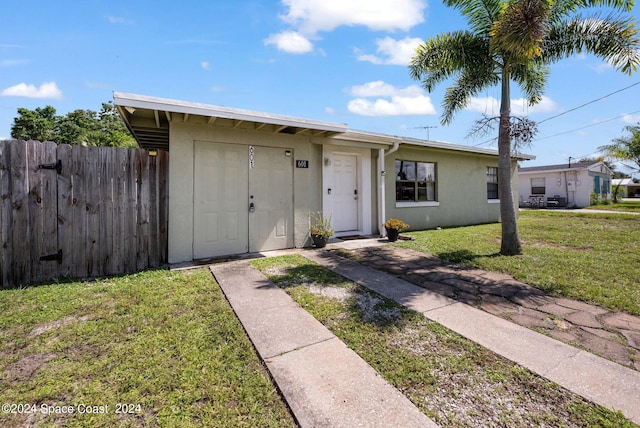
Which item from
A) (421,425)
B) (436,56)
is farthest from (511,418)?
(436,56)

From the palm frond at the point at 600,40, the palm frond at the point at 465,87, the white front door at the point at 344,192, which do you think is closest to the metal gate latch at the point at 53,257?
the white front door at the point at 344,192

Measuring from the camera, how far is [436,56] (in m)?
6.37

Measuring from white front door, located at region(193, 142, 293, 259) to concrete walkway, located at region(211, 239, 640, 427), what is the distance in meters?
1.63

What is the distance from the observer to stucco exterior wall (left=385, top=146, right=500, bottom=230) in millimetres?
9180

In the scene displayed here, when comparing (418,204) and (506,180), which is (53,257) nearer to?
(506,180)

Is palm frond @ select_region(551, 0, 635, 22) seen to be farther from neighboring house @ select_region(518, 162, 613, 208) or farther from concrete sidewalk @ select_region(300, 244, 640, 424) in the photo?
neighboring house @ select_region(518, 162, 613, 208)

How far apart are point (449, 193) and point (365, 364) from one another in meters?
9.49

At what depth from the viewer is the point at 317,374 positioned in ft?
7.22

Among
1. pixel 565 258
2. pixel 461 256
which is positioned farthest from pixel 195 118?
pixel 565 258

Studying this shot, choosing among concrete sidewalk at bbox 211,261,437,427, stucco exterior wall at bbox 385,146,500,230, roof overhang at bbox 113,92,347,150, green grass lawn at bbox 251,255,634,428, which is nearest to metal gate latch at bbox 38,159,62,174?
roof overhang at bbox 113,92,347,150

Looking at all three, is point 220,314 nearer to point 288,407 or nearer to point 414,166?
point 288,407

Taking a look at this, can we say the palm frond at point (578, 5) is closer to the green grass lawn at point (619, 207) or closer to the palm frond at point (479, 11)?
the palm frond at point (479, 11)

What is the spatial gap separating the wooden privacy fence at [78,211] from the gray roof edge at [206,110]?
928 mm

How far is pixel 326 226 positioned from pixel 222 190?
2609 millimetres
